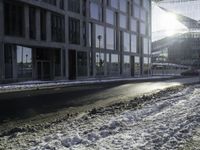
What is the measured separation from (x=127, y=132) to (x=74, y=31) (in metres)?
41.1

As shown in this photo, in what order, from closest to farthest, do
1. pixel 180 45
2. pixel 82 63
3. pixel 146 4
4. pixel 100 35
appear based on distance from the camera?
pixel 82 63 < pixel 100 35 < pixel 146 4 < pixel 180 45

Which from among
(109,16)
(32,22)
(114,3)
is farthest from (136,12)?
(32,22)

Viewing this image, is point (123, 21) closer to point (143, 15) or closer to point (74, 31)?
point (143, 15)

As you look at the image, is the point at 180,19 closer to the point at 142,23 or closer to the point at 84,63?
the point at 142,23

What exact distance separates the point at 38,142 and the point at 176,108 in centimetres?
688

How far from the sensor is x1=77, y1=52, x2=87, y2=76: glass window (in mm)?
50406

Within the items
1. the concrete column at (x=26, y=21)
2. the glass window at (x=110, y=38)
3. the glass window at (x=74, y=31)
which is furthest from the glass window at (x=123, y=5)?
the concrete column at (x=26, y=21)

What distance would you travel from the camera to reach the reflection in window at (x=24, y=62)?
3847cm

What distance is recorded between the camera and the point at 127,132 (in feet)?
28.6

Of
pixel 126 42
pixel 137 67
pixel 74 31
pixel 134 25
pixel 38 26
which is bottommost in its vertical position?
pixel 137 67

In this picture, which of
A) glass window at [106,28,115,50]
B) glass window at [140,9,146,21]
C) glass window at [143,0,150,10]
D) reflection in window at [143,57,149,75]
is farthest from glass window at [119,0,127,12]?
reflection in window at [143,57,149,75]

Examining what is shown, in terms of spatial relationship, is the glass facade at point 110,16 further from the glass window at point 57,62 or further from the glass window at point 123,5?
the glass window at point 57,62

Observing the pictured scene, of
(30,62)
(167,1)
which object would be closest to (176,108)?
(30,62)

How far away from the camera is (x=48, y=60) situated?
148 ft
